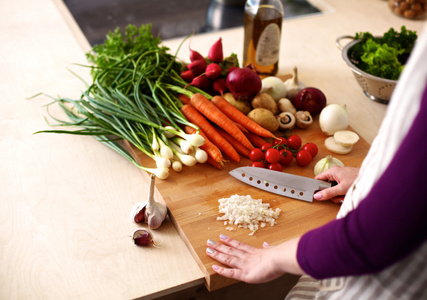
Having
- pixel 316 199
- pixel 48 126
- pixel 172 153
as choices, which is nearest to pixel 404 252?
pixel 316 199

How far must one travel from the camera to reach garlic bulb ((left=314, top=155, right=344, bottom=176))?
1.25 m

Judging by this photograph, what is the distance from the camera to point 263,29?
5.18 feet

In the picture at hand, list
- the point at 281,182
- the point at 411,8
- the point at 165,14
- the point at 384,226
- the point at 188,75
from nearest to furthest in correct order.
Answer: the point at 384,226, the point at 281,182, the point at 188,75, the point at 411,8, the point at 165,14

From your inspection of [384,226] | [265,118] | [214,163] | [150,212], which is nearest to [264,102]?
Answer: [265,118]

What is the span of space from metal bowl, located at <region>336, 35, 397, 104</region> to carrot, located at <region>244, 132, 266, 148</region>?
1.41ft

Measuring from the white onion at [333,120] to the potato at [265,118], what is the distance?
5.9 inches

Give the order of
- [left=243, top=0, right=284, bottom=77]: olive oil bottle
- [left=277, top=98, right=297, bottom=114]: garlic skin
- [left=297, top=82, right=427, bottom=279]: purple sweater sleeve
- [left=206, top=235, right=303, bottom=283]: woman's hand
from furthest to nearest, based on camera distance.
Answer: [left=243, top=0, right=284, bottom=77]: olive oil bottle → [left=277, top=98, right=297, bottom=114]: garlic skin → [left=206, top=235, right=303, bottom=283]: woman's hand → [left=297, top=82, right=427, bottom=279]: purple sweater sleeve

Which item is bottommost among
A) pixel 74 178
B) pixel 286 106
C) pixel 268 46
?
pixel 74 178

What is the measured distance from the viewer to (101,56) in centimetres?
164

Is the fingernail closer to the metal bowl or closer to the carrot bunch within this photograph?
the carrot bunch

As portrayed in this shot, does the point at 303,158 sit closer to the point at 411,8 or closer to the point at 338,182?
the point at 338,182

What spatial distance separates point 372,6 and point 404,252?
1.90 m

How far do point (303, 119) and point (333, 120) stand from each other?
97 millimetres

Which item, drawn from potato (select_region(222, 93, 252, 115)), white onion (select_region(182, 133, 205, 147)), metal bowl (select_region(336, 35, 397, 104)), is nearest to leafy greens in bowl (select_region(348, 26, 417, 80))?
metal bowl (select_region(336, 35, 397, 104))
